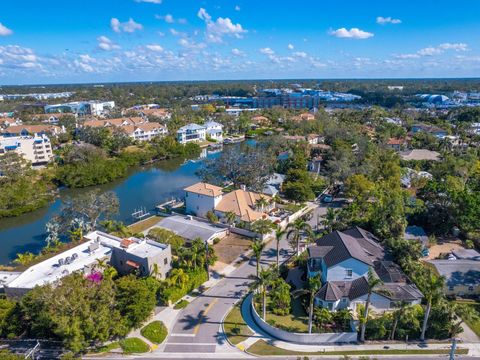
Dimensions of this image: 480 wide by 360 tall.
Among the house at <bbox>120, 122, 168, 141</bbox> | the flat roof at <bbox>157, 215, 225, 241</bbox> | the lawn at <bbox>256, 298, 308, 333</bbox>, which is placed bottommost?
the lawn at <bbox>256, 298, 308, 333</bbox>

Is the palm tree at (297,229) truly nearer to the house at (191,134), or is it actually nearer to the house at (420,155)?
the house at (420,155)

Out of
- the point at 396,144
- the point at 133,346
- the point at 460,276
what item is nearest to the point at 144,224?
the point at 133,346

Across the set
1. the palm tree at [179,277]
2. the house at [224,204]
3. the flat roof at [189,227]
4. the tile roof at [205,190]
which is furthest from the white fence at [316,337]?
the tile roof at [205,190]

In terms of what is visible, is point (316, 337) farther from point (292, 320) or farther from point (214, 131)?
point (214, 131)

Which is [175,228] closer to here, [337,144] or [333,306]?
[333,306]

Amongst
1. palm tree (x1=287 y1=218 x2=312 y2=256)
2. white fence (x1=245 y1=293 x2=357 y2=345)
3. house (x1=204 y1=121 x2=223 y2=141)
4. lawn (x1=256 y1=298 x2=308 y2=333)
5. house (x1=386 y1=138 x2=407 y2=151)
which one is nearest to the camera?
white fence (x1=245 y1=293 x2=357 y2=345)

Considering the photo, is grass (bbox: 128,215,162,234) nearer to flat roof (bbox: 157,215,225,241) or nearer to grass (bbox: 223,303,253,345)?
flat roof (bbox: 157,215,225,241)

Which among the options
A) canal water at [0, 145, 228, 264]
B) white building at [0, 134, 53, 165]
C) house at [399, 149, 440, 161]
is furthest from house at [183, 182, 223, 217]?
white building at [0, 134, 53, 165]
